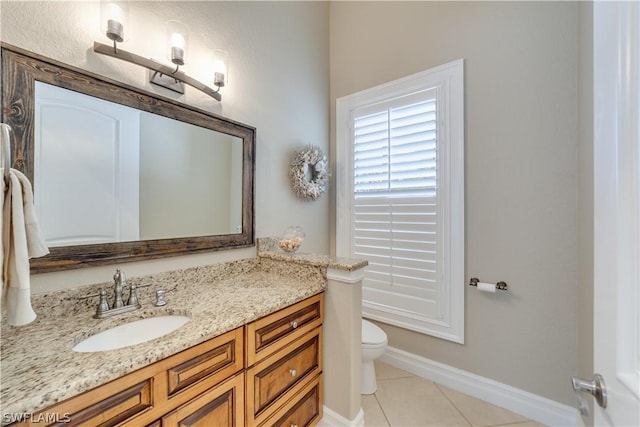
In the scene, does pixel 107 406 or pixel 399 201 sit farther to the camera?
pixel 399 201

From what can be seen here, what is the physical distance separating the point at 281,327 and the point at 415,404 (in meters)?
1.26

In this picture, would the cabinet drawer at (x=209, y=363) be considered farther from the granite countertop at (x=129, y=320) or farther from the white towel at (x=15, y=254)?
the white towel at (x=15, y=254)

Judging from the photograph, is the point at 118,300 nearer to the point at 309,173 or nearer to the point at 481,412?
the point at 309,173

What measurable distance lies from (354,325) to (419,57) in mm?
2123

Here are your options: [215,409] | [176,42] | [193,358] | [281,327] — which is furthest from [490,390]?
[176,42]

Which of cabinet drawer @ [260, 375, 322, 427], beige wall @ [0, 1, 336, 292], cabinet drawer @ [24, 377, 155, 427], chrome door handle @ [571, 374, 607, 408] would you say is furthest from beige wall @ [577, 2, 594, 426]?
cabinet drawer @ [24, 377, 155, 427]

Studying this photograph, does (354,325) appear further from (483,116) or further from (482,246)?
(483,116)

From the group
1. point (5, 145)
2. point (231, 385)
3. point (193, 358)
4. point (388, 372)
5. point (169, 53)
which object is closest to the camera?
point (5, 145)

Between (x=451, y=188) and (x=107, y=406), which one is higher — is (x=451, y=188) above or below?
above

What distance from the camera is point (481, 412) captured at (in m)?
1.69

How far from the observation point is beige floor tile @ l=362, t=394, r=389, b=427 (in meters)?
1.60

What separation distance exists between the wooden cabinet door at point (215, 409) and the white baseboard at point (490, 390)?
1544 mm

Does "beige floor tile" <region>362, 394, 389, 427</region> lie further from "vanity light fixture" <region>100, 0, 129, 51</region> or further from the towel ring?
"vanity light fixture" <region>100, 0, 129, 51</region>

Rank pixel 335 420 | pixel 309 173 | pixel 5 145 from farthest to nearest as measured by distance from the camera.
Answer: pixel 309 173 < pixel 335 420 < pixel 5 145
